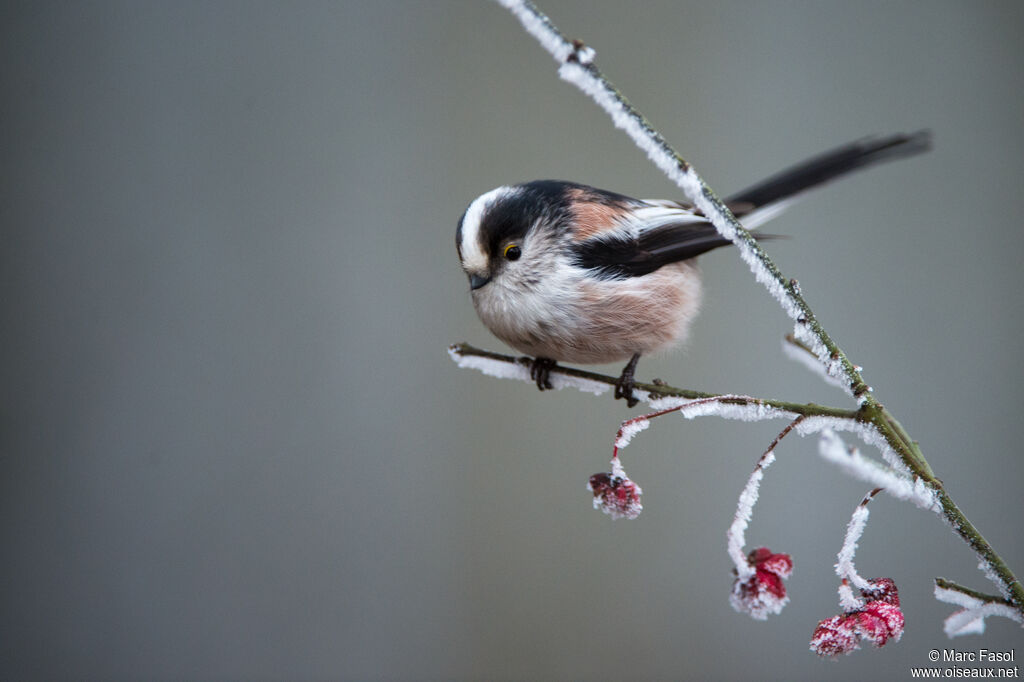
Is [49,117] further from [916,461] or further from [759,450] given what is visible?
[759,450]

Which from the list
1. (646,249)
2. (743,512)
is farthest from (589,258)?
(743,512)

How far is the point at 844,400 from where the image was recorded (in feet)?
6.51

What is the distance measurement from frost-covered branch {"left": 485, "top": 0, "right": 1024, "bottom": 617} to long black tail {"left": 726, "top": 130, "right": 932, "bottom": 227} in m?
0.43

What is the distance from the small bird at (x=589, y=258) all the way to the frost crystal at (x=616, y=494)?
366 millimetres

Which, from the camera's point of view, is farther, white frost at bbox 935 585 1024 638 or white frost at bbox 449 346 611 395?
white frost at bbox 449 346 611 395

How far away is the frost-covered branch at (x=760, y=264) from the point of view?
427 mm

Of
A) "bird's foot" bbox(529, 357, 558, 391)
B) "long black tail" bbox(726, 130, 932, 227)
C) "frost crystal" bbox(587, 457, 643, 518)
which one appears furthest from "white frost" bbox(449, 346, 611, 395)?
"long black tail" bbox(726, 130, 932, 227)

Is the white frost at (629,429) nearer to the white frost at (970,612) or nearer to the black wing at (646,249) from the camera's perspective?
the white frost at (970,612)

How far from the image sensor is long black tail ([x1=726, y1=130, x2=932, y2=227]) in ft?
2.75

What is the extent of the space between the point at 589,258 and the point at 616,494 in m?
0.51

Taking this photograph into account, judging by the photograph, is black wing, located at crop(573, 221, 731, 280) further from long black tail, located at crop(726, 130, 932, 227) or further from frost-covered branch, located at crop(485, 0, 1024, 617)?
frost-covered branch, located at crop(485, 0, 1024, 617)

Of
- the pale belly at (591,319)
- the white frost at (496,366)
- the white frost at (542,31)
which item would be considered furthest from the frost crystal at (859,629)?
the pale belly at (591,319)

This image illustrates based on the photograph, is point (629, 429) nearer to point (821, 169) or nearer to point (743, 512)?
point (743, 512)

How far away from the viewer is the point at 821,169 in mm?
975
